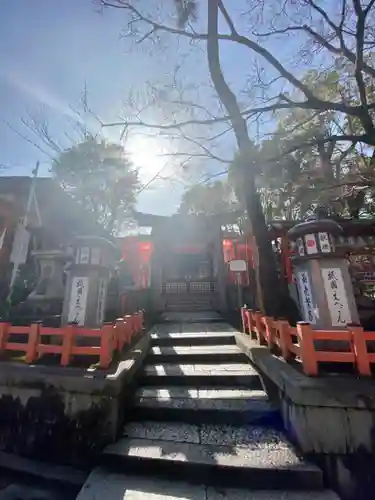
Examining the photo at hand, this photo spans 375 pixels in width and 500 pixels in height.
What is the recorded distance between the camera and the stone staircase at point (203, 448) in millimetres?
3047

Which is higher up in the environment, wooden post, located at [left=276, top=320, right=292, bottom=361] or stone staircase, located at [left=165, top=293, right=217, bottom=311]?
stone staircase, located at [left=165, top=293, right=217, bottom=311]

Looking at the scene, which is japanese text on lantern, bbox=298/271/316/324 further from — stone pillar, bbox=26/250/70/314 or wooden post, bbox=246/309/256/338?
stone pillar, bbox=26/250/70/314

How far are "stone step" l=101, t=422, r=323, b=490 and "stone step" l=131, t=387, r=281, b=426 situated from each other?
5.9 inches

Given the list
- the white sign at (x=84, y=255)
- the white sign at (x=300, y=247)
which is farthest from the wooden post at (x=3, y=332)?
the white sign at (x=300, y=247)

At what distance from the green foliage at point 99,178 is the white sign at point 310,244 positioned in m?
18.0

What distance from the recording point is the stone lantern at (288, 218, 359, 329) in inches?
189

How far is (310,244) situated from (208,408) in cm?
352

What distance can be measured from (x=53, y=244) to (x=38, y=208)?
2.41 metres

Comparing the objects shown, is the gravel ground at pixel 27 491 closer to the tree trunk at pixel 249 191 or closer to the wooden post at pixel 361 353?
the wooden post at pixel 361 353

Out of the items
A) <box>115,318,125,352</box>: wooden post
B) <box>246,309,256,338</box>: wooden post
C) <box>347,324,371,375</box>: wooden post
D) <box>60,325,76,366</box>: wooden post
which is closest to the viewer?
<box>347,324,371,375</box>: wooden post

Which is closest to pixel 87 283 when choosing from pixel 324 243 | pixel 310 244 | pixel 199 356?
pixel 199 356

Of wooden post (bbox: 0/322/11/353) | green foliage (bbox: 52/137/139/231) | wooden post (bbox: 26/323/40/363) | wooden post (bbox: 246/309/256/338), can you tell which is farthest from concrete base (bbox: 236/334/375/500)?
green foliage (bbox: 52/137/139/231)

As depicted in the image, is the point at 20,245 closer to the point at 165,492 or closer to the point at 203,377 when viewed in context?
the point at 203,377

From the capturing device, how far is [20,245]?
41.7ft
